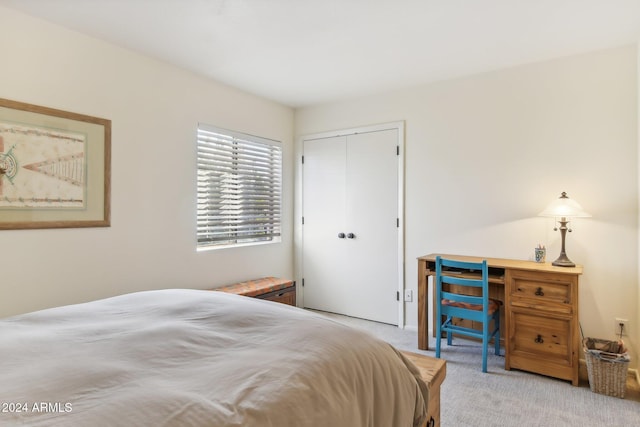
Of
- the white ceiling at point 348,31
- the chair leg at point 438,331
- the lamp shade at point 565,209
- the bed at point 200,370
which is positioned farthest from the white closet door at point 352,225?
the bed at point 200,370

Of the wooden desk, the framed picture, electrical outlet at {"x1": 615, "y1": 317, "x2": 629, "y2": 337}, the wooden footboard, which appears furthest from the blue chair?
the framed picture

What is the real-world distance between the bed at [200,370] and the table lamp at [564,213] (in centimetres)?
A: 198

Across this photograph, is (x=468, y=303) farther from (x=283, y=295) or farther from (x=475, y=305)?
(x=283, y=295)

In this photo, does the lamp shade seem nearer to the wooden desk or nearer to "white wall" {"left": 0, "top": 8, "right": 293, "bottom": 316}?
the wooden desk

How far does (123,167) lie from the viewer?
2789 mm

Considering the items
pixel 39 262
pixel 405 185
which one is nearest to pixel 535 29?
pixel 405 185

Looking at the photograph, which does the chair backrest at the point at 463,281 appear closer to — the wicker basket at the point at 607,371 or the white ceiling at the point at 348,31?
the wicker basket at the point at 607,371

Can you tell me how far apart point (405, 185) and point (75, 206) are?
290 cm

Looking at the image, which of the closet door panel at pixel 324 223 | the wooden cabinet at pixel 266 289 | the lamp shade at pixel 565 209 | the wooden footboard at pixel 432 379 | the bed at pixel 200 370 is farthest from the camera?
the closet door panel at pixel 324 223

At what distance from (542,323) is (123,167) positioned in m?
3.40

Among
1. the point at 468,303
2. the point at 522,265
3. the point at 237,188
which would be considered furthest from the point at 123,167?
the point at 522,265

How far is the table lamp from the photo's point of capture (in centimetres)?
269

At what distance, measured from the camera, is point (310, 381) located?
104cm

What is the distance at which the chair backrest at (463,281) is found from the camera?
2721 millimetres
